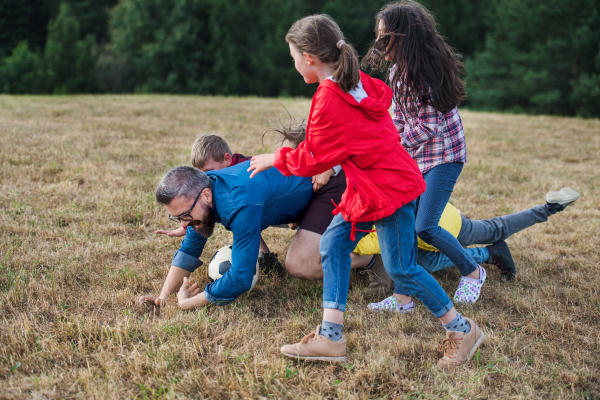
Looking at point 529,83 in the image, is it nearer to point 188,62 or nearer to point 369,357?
point 188,62

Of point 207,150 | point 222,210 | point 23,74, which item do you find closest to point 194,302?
point 222,210

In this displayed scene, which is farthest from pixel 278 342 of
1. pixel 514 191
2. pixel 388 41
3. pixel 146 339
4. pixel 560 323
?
pixel 514 191

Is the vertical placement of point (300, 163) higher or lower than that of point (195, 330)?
higher

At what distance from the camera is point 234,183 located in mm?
3342

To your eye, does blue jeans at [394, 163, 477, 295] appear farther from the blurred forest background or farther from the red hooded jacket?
the blurred forest background

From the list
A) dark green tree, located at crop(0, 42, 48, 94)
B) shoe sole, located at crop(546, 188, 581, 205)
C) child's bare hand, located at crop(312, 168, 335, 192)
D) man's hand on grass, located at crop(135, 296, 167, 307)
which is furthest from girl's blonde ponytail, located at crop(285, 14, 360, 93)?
dark green tree, located at crop(0, 42, 48, 94)

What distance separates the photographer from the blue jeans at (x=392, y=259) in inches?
110

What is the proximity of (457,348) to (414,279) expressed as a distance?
0.52 metres

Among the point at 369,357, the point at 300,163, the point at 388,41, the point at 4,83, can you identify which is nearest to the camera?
the point at 300,163

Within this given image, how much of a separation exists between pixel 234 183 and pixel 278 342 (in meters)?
1.14

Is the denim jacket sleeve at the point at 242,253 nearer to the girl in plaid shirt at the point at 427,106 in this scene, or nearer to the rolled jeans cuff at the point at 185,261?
the rolled jeans cuff at the point at 185,261

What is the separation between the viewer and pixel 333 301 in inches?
114

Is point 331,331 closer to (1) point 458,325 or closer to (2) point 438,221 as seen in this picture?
(1) point 458,325

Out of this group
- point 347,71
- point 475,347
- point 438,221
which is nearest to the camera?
point 347,71
